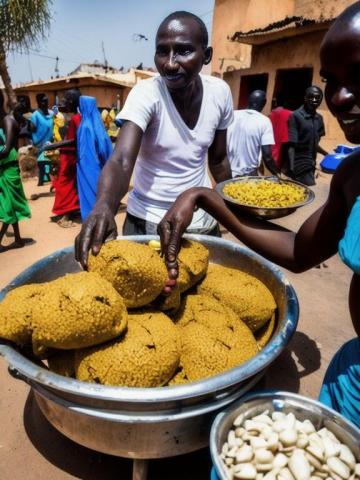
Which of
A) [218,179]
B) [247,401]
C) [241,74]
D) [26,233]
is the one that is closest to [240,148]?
[218,179]

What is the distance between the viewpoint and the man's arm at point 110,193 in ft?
4.63

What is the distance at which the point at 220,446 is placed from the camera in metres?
1.09

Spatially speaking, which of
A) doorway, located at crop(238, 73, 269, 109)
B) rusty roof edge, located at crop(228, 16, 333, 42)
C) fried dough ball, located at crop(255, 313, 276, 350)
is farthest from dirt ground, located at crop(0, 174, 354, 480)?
doorway, located at crop(238, 73, 269, 109)

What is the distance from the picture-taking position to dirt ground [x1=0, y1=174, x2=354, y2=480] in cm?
183

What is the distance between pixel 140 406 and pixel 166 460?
952 millimetres

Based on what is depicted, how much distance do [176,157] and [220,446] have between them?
150 centimetres

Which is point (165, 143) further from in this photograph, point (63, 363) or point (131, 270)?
point (63, 363)

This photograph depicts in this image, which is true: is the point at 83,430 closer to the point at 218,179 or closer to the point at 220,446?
the point at 220,446

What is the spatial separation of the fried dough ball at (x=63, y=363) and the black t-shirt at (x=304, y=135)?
251 inches

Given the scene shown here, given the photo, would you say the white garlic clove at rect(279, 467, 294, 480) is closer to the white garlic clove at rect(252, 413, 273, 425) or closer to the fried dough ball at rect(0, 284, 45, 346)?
the white garlic clove at rect(252, 413, 273, 425)

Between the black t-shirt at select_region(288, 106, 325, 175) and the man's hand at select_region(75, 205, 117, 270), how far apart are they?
6.07 meters

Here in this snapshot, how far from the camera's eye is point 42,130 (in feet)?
30.5

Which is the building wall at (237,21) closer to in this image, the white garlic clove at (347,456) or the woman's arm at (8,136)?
the woman's arm at (8,136)

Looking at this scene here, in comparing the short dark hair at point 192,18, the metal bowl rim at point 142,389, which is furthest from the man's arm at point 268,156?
the metal bowl rim at point 142,389
